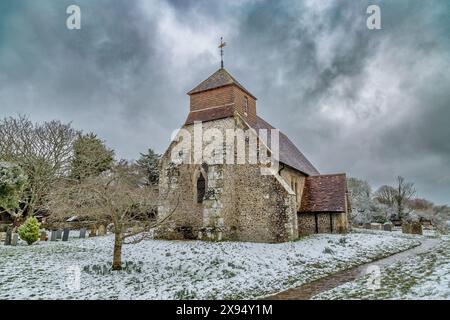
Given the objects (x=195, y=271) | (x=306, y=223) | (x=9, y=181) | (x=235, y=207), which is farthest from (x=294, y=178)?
(x=9, y=181)

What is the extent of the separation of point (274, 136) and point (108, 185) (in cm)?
1401

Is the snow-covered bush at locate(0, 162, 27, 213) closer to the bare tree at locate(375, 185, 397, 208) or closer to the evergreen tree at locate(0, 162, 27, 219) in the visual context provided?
the evergreen tree at locate(0, 162, 27, 219)

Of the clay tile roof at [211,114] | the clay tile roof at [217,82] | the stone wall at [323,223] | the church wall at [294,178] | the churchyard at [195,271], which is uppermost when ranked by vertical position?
the clay tile roof at [217,82]

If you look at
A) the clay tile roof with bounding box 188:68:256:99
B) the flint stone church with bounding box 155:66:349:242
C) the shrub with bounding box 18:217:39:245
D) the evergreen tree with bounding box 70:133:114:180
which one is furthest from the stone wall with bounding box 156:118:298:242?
the evergreen tree with bounding box 70:133:114:180

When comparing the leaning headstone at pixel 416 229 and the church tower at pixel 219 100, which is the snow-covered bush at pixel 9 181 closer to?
the church tower at pixel 219 100

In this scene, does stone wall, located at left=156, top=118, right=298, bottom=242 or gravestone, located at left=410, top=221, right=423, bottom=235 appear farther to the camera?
gravestone, located at left=410, top=221, right=423, bottom=235

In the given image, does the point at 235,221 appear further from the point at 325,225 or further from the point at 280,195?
the point at 325,225

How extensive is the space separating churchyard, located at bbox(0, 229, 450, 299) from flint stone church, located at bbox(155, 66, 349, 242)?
1.72 meters

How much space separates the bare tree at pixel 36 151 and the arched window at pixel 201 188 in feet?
38.8

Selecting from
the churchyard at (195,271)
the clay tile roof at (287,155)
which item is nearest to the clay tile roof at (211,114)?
the clay tile roof at (287,155)

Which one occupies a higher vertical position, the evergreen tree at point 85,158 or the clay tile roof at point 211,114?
the clay tile roof at point 211,114

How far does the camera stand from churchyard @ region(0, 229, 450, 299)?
26.1 ft

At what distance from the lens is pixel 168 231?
18172 mm

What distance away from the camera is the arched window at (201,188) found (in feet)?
60.3
